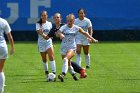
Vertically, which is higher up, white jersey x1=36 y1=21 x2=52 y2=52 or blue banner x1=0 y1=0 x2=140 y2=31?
white jersey x1=36 y1=21 x2=52 y2=52

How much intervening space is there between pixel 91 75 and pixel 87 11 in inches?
793

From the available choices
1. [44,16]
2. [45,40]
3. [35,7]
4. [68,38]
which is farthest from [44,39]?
[35,7]

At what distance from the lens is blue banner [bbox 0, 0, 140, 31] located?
1564 inches

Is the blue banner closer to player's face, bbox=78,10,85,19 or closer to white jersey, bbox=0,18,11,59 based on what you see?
player's face, bbox=78,10,85,19

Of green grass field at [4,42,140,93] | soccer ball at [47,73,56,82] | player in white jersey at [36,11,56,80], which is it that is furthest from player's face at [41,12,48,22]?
green grass field at [4,42,140,93]

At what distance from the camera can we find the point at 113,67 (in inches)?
899

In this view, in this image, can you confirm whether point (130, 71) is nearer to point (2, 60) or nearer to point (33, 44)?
point (2, 60)

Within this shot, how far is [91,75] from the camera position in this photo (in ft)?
65.5

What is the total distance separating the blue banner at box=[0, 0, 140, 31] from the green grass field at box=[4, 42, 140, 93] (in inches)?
296

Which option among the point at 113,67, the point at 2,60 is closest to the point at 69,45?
the point at 2,60

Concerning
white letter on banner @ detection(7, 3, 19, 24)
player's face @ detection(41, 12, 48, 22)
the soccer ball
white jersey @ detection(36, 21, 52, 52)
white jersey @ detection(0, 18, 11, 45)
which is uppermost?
white jersey @ detection(0, 18, 11, 45)

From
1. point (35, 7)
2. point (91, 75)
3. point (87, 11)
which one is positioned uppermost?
point (91, 75)

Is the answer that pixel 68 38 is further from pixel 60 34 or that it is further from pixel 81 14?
pixel 81 14

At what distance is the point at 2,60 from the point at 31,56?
1507cm
